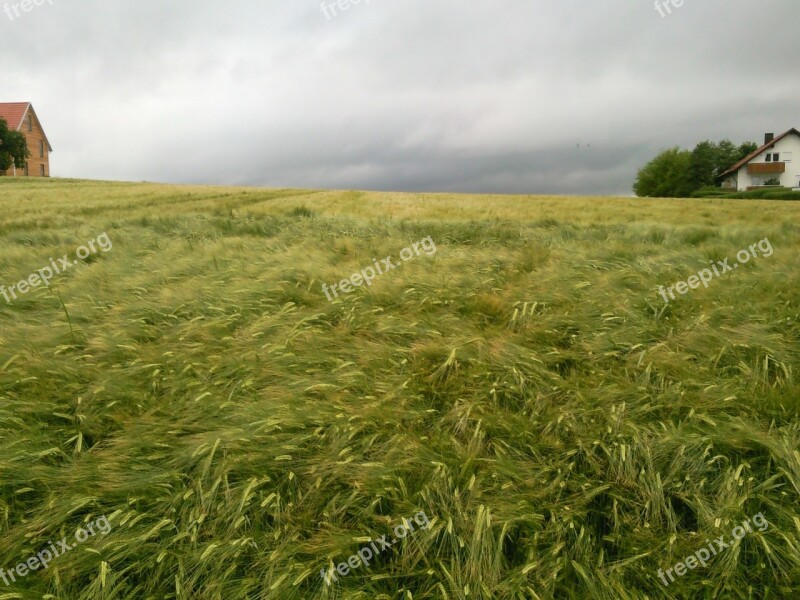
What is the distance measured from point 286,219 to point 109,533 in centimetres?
920

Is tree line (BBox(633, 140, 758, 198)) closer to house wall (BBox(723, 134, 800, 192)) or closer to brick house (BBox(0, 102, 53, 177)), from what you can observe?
house wall (BBox(723, 134, 800, 192))

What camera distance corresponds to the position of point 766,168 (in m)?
46.9

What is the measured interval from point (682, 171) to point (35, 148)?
246 ft

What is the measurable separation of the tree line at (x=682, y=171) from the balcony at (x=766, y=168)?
540 cm

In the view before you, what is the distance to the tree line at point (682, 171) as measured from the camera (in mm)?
54438

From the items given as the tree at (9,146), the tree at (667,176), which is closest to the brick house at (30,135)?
the tree at (9,146)

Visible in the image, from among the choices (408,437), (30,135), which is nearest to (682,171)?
(408,437)

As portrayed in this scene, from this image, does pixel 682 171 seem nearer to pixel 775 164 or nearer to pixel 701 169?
pixel 701 169

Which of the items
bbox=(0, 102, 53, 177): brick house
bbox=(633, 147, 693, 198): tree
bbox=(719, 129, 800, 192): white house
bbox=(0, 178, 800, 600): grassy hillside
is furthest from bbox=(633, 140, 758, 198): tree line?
bbox=(0, 102, 53, 177): brick house

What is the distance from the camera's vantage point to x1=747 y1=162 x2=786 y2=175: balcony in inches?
1827

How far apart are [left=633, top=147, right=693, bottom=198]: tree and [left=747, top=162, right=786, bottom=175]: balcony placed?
19.1 feet

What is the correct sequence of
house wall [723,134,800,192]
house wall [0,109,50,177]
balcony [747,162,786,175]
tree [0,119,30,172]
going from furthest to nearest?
house wall [0,109,50,177] → house wall [723,134,800,192] → balcony [747,162,786,175] → tree [0,119,30,172]

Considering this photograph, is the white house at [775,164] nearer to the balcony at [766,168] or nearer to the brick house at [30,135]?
the balcony at [766,168]

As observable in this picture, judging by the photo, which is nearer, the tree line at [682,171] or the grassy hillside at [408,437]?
the grassy hillside at [408,437]
